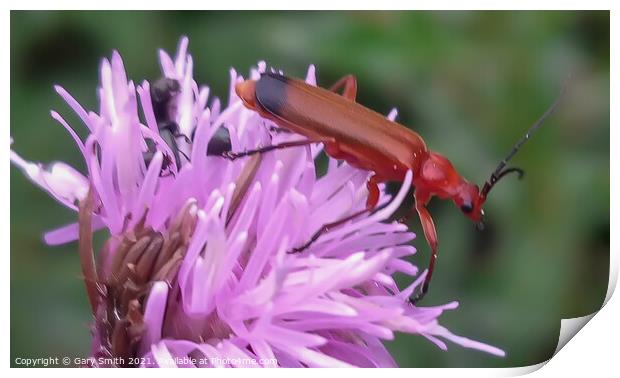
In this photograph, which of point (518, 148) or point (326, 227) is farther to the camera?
point (518, 148)

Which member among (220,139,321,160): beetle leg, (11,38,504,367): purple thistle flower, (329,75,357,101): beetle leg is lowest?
(11,38,504,367): purple thistle flower

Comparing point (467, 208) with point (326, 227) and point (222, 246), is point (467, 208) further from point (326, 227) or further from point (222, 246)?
point (222, 246)

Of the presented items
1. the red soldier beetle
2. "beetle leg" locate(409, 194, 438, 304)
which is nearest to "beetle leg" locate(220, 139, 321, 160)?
the red soldier beetle

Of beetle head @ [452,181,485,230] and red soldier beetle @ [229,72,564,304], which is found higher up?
red soldier beetle @ [229,72,564,304]

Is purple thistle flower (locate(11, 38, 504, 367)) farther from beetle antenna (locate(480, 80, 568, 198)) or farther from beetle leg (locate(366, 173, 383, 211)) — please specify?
beetle antenna (locate(480, 80, 568, 198))

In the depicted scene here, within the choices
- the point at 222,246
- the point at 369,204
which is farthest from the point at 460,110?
the point at 222,246
